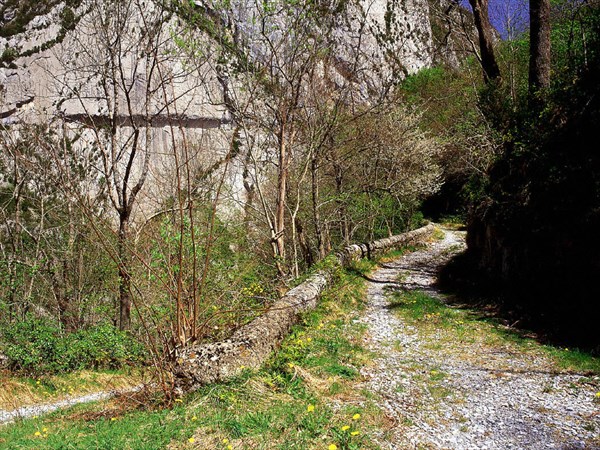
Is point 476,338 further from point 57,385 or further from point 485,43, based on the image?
point 57,385

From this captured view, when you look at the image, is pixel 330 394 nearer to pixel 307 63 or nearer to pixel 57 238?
pixel 307 63

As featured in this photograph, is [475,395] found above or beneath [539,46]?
beneath

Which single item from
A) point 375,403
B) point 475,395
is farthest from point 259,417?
point 475,395

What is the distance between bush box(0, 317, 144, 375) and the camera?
11.0m

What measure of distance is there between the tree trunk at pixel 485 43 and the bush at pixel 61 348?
10822 millimetres

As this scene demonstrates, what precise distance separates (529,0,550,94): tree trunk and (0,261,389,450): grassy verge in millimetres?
7087

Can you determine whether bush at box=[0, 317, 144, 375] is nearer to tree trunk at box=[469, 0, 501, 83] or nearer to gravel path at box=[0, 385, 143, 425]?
gravel path at box=[0, 385, 143, 425]

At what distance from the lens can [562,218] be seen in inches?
301

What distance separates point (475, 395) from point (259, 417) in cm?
248

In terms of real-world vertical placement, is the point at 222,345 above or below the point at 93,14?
below

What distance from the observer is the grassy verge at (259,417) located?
405cm

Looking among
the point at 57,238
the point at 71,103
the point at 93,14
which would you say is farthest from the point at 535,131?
the point at 71,103

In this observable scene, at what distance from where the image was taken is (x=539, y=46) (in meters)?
9.80

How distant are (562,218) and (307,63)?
7.01 metres
